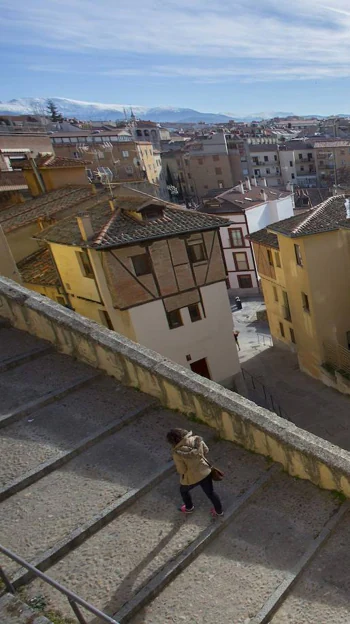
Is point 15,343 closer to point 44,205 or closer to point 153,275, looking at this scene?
point 153,275

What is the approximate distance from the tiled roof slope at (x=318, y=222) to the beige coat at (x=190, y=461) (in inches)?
642

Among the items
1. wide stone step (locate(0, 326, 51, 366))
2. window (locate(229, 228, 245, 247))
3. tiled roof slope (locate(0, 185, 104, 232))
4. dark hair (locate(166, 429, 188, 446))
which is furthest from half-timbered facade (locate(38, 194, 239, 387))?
window (locate(229, 228, 245, 247))

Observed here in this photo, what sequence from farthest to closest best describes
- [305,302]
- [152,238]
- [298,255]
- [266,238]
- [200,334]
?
[266,238]
[305,302]
[298,255]
[200,334]
[152,238]

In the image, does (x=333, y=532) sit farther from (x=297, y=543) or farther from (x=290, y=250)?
(x=290, y=250)

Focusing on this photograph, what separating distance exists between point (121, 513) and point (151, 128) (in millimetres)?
104789

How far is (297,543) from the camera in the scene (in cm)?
508

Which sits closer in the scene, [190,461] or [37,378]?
[190,461]

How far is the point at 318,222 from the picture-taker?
68.0ft

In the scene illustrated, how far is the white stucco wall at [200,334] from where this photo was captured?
1712 centimetres

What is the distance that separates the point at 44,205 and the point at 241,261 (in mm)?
21093

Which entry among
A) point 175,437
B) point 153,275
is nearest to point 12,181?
point 153,275

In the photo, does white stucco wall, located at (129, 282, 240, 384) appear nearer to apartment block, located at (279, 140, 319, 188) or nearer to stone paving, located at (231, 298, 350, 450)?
stone paving, located at (231, 298, 350, 450)

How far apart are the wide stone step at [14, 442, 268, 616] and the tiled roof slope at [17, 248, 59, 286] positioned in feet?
49.3

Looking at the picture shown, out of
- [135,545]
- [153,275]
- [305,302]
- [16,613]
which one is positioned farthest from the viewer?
[305,302]
